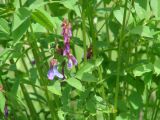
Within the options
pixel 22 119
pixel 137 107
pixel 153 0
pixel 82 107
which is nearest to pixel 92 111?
pixel 82 107

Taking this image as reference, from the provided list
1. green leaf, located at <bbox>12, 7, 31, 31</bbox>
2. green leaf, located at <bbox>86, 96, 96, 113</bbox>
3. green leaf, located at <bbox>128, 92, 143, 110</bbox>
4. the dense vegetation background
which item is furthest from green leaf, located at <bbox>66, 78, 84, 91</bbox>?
green leaf, located at <bbox>128, 92, 143, 110</bbox>

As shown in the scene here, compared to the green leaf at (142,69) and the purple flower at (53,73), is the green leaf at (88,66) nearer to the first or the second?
Result: the purple flower at (53,73)

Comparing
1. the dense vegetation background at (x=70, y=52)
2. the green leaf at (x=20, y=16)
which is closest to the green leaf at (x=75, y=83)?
the dense vegetation background at (x=70, y=52)

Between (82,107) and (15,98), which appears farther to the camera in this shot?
(82,107)

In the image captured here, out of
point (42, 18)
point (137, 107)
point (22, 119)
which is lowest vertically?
point (22, 119)

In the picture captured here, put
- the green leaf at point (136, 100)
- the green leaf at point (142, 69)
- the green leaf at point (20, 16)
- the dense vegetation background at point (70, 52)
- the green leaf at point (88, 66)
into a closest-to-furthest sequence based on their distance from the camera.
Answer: the green leaf at point (20, 16)
the dense vegetation background at point (70, 52)
the green leaf at point (88, 66)
the green leaf at point (142, 69)
the green leaf at point (136, 100)

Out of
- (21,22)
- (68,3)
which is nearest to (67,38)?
(68,3)

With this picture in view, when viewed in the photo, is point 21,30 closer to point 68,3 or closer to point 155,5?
point 68,3

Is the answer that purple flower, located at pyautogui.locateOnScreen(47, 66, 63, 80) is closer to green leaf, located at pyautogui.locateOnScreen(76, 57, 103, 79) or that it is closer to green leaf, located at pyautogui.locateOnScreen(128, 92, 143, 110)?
green leaf, located at pyautogui.locateOnScreen(76, 57, 103, 79)

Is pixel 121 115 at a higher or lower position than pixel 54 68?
lower

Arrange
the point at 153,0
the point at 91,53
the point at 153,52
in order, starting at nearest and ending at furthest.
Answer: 1. the point at 153,0
2. the point at 91,53
3. the point at 153,52

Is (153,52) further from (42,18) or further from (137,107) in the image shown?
(42,18)
